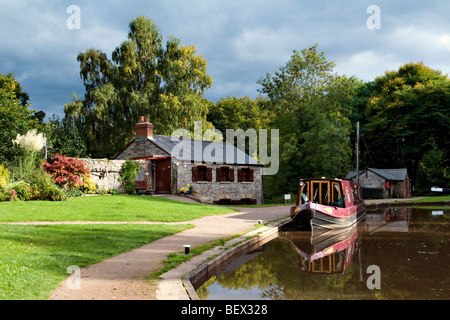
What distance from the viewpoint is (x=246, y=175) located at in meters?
31.0

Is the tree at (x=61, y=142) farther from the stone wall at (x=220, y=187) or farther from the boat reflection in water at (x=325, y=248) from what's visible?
the boat reflection in water at (x=325, y=248)

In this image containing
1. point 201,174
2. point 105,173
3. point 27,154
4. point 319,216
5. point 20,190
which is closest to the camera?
point 319,216

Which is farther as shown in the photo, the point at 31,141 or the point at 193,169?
the point at 193,169

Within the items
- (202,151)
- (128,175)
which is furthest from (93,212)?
(202,151)

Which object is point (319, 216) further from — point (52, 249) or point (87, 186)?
point (87, 186)

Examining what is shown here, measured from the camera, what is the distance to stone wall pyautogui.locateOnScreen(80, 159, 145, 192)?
2375 centimetres

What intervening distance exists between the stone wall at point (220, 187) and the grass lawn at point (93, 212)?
7849 mm

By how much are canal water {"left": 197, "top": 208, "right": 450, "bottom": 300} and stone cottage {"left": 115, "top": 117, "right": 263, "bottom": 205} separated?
14.7 m

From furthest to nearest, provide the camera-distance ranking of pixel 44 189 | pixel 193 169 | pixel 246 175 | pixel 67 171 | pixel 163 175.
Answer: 1. pixel 246 175
2. pixel 163 175
3. pixel 193 169
4. pixel 67 171
5. pixel 44 189

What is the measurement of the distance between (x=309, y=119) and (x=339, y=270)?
29.2 metres

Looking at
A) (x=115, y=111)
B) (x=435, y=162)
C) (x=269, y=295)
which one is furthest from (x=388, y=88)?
(x=269, y=295)

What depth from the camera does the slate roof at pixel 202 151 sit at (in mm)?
27705
